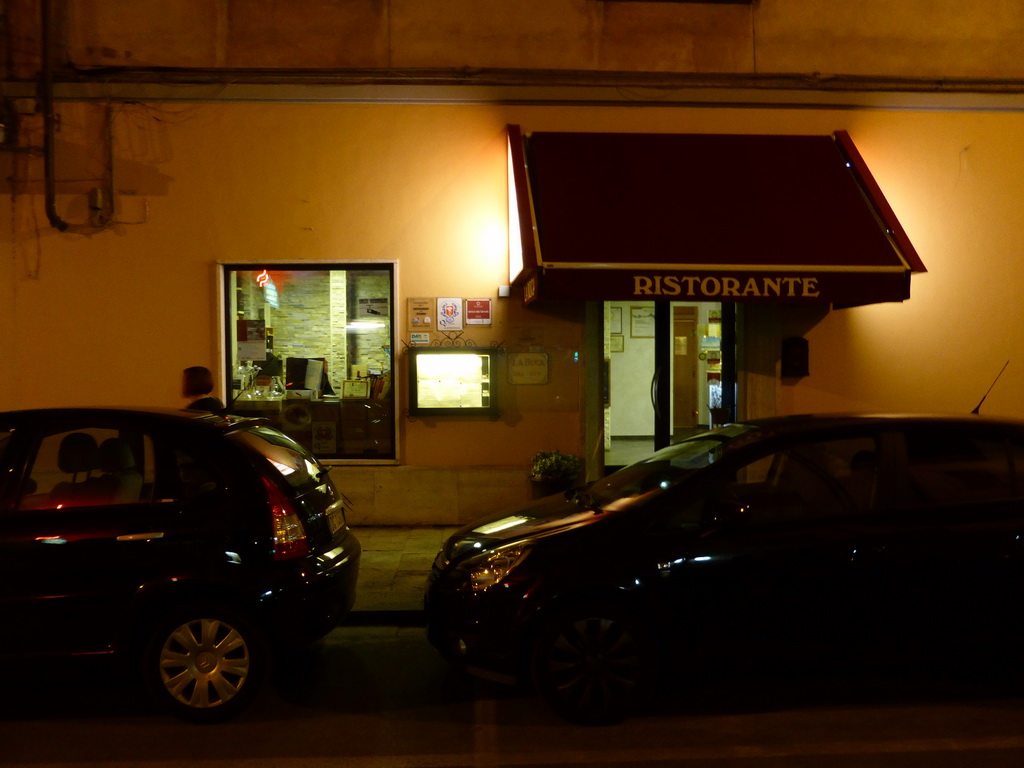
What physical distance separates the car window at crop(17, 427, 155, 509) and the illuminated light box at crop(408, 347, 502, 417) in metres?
4.57

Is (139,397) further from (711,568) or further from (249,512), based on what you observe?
(711,568)

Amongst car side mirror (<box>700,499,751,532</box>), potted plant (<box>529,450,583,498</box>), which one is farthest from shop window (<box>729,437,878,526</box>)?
potted plant (<box>529,450,583,498</box>)

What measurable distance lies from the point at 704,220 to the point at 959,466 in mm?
4162

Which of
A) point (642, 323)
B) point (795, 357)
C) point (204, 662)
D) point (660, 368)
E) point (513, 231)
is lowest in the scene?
point (204, 662)

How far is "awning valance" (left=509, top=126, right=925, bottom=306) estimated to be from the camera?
7.64 m

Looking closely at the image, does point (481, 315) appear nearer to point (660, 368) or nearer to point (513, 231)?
point (513, 231)

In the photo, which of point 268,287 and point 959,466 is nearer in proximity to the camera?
point 959,466

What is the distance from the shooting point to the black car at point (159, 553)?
4.33 m

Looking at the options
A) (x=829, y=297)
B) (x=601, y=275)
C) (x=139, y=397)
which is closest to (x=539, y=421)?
(x=601, y=275)

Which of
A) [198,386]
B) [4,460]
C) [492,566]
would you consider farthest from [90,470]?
[198,386]

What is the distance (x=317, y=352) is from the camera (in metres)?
9.43

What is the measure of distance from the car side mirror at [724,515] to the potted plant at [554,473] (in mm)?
4055

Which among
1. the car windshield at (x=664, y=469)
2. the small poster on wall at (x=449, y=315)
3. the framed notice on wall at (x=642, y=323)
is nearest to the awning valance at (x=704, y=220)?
the small poster on wall at (x=449, y=315)

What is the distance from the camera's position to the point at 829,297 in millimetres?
7695
